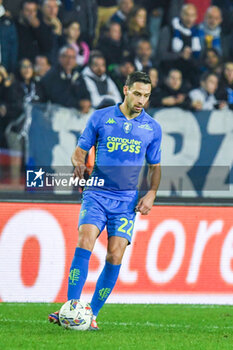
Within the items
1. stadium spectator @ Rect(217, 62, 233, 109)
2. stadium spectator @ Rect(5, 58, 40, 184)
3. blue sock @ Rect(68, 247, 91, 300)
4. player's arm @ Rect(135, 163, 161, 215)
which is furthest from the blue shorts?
stadium spectator @ Rect(217, 62, 233, 109)

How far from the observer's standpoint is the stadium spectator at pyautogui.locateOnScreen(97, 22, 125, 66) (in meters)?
12.3

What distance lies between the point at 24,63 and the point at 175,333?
680 cm

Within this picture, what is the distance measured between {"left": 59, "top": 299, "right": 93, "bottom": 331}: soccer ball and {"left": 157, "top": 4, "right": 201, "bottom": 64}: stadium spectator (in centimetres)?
784

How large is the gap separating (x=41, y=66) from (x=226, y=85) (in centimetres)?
316

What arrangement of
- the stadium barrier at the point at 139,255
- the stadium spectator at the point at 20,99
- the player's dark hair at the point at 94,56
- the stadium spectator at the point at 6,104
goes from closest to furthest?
the stadium barrier at the point at 139,255 → the stadium spectator at the point at 20,99 → the stadium spectator at the point at 6,104 → the player's dark hair at the point at 94,56

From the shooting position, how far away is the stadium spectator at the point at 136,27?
12.7 meters

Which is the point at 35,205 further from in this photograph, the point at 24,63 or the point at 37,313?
the point at 24,63

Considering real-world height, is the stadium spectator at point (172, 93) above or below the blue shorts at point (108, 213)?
below

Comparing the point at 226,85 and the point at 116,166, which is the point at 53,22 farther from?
the point at 116,166

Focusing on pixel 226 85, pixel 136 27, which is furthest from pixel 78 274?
pixel 136 27

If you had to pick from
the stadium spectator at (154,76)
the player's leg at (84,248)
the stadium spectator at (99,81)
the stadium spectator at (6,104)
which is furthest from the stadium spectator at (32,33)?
the player's leg at (84,248)

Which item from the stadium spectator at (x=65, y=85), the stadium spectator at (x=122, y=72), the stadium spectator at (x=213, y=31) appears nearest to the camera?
the stadium spectator at (x=65, y=85)

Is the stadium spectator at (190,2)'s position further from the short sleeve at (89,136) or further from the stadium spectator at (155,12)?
the short sleeve at (89,136)

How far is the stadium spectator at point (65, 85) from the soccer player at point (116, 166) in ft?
17.8
